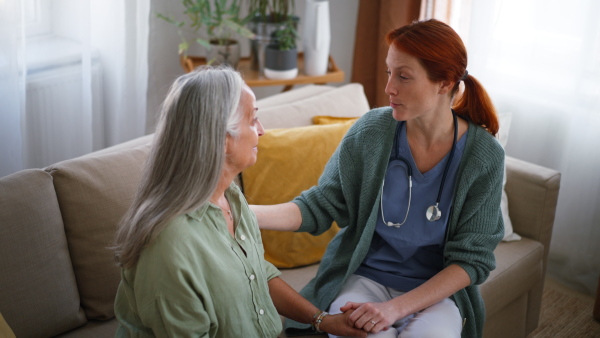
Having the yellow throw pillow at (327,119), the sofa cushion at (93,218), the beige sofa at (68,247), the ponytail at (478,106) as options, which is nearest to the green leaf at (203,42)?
the yellow throw pillow at (327,119)

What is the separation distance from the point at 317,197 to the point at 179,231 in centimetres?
62

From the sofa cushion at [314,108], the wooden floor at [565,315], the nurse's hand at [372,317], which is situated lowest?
the wooden floor at [565,315]

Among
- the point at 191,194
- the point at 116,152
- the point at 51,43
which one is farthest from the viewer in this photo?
the point at 51,43

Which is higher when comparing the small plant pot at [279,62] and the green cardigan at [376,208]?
the small plant pot at [279,62]

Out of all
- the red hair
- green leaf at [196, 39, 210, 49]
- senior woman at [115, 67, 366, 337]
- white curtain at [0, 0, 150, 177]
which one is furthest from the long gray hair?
green leaf at [196, 39, 210, 49]

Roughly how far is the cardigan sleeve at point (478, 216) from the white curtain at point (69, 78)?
59.0 inches

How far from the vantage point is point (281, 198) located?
212 cm

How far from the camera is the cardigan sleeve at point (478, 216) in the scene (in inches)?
68.2

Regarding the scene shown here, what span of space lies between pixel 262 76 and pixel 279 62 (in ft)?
0.39

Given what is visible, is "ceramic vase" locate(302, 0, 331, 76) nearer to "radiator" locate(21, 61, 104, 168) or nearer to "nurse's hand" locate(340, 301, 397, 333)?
"radiator" locate(21, 61, 104, 168)

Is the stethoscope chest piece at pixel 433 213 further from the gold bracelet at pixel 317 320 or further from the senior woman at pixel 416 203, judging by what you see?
the gold bracelet at pixel 317 320

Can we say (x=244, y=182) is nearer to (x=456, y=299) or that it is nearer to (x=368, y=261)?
(x=368, y=261)

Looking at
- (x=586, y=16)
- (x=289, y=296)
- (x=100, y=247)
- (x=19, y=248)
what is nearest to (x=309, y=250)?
(x=289, y=296)

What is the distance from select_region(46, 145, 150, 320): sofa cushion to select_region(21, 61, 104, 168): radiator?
2.52ft
